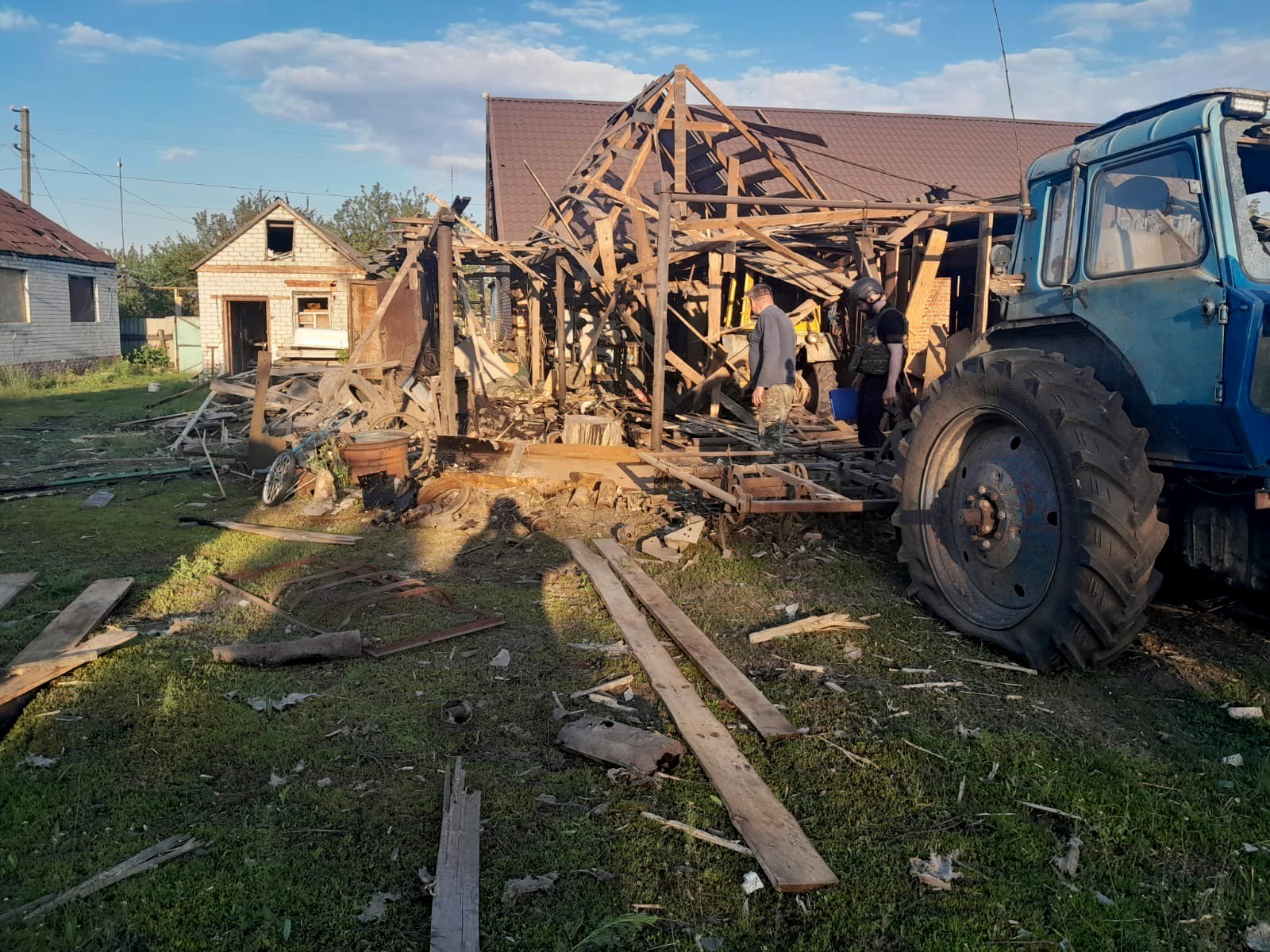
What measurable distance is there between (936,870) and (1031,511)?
7.35ft

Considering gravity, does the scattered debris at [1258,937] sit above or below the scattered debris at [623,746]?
below

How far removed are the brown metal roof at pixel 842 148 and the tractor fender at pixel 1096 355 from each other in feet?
44.6

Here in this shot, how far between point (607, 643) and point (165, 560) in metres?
3.96

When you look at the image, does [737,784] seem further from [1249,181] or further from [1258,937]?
[1249,181]

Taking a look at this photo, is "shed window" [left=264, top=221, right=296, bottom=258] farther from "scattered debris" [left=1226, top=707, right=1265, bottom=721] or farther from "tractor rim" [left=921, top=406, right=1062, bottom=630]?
"scattered debris" [left=1226, top=707, right=1265, bottom=721]

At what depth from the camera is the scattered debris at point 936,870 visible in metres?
2.92

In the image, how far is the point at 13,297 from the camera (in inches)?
913

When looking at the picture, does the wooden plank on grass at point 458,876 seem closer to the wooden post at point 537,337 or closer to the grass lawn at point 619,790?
the grass lawn at point 619,790

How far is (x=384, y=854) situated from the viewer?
3109 millimetres

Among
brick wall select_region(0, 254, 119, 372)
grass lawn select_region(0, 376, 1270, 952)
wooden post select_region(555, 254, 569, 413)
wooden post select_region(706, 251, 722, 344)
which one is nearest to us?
grass lawn select_region(0, 376, 1270, 952)

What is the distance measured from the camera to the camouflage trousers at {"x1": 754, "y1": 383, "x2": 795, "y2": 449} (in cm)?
879

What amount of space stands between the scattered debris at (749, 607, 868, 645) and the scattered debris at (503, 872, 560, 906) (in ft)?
8.04

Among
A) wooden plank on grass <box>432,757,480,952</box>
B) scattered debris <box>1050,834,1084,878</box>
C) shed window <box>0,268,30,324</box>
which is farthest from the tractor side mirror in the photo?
shed window <box>0,268,30,324</box>

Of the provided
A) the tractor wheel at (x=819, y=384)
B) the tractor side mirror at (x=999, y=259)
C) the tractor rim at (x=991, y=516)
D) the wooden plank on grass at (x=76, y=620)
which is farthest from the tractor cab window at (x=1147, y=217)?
the tractor wheel at (x=819, y=384)
